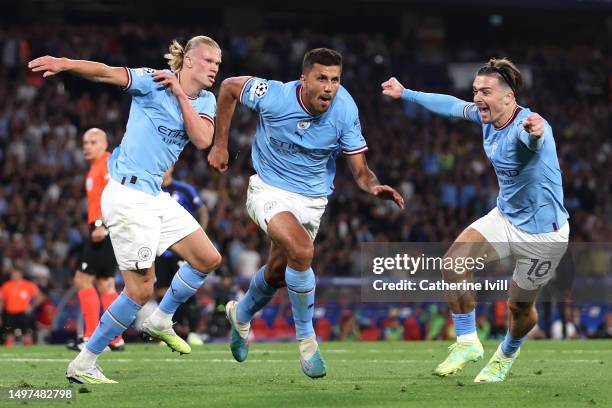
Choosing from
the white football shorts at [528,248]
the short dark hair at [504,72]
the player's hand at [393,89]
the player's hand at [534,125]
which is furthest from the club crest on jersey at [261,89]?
the player's hand at [534,125]

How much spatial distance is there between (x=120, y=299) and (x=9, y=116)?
14.6 m

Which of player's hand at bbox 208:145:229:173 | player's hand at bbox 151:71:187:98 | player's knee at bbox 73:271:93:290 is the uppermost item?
player's hand at bbox 151:71:187:98

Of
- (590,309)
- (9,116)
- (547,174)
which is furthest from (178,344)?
(9,116)

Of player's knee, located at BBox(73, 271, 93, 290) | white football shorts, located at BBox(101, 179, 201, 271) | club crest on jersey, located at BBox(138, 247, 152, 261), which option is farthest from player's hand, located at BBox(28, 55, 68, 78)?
player's knee, located at BBox(73, 271, 93, 290)

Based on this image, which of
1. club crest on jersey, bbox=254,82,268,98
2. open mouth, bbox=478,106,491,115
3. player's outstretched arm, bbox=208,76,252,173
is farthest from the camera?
player's outstretched arm, bbox=208,76,252,173

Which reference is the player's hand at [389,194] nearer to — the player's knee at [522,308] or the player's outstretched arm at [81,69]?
the player's knee at [522,308]

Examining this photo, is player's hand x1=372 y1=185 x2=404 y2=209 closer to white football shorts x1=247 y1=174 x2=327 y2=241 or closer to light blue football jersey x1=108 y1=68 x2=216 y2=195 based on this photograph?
white football shorts x1=247 y1=174 x2=327 y2=241

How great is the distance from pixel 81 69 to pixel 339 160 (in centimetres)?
1700

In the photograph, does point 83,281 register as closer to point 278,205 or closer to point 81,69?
point 278,205

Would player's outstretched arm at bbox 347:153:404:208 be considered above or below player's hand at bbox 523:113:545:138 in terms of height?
below

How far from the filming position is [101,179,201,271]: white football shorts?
28.3ft

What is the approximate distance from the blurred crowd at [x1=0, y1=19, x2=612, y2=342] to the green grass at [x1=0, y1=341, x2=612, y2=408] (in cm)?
726

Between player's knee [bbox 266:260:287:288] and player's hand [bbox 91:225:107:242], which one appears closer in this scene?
player's knee [bbox 266:260:287:288]

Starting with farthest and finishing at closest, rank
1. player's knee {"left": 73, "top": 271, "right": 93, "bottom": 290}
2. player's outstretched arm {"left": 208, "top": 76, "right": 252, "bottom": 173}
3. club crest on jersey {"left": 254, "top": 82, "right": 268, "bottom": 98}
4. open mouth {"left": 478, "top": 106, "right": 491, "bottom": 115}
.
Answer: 1. player's knee {"left": 73, "top": 271, "right": 93, "bottom": 290}
2. player's outstretched arm {"left": 208, "top": 76, "right": 252, "bottom": 173}
3. club crest on jersey {"left": 254, "top": 82, "right": 268, "bottom": 98}
4. open mouth {"left": 478, "top": 106, "right": 491, "bottom": 115}
